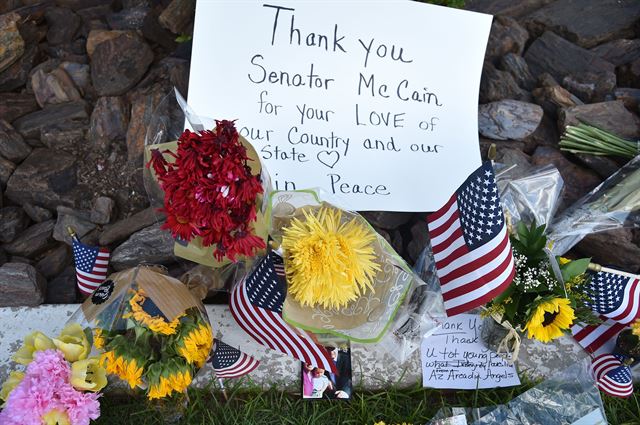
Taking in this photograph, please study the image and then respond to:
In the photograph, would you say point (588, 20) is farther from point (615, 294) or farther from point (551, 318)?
point (551, 318)

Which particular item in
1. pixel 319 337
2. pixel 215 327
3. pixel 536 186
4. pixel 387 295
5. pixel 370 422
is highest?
pixel 536 186

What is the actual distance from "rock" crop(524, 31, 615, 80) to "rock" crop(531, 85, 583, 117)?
0.46 feet

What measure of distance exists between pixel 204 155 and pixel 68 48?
1.29 meters

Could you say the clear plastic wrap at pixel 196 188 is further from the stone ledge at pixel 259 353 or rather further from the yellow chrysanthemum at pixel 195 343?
the stone ledge at pixel 259 353

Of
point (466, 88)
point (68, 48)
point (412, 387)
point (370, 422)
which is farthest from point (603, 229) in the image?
point (68, 48)

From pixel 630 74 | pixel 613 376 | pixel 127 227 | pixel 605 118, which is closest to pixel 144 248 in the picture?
pixel 127 227

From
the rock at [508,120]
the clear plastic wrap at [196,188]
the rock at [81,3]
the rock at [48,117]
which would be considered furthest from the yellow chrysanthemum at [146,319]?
the rock at [81,3]

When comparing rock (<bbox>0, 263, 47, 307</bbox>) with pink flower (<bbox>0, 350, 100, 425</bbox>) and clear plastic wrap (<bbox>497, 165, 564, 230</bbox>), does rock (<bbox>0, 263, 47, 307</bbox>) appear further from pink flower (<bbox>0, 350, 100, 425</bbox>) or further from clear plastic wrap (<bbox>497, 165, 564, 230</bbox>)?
clear plastic wrap (<bbox>497, 165, 564, 230</bbox>)

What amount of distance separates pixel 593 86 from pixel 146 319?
1.82 metres

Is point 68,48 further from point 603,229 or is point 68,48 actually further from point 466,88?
point 603,229

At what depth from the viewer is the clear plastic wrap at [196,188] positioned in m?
1.05

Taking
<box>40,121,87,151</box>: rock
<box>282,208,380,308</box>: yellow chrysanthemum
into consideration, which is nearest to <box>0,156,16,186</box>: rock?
<box>40,121,87,151</box>: rock

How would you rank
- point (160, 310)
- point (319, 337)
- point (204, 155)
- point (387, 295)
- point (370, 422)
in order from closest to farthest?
1. point (204, 155)
2. point (160, 310)
3. point (387, 295)
4. point (319, 337)
5. point (370, 422)

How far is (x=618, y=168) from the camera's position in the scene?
1.85 m
